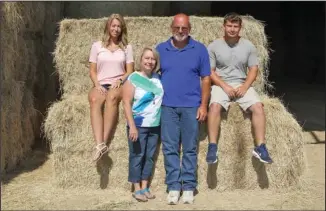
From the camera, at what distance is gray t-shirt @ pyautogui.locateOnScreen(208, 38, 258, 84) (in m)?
3.79

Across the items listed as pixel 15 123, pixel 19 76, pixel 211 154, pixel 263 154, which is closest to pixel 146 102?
pixel 211 154

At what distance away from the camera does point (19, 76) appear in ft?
15.3

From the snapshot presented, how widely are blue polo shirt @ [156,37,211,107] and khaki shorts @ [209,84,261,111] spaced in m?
0.18

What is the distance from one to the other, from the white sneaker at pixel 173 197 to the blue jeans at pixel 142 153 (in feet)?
0.83

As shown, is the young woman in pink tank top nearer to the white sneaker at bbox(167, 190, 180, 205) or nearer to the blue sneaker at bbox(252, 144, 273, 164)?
the white sneaker at bbox(167, 190, 180, 205)

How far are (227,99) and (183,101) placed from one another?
1.31ft

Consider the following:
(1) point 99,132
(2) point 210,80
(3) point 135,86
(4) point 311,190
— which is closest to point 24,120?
(1) point 99,132

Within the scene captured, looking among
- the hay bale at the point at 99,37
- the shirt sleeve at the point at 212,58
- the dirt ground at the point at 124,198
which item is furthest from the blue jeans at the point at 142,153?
the hay bale at the point at 99,37

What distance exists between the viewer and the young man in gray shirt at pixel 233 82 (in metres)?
3.64

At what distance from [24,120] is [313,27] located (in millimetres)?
7802

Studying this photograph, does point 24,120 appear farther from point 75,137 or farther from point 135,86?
point 135,86

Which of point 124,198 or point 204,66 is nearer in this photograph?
point 204,66

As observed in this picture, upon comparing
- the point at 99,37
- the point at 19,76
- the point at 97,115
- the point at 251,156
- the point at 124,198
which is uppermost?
the point at 99,37

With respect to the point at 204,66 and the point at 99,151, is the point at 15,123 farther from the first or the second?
the point at 204,66
